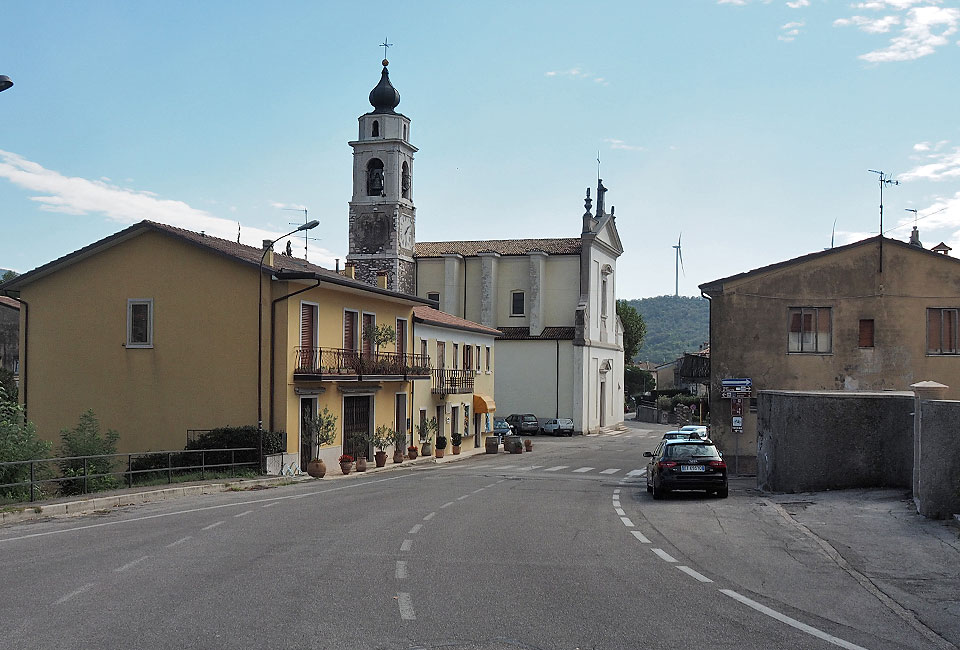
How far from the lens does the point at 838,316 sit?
2998 cm

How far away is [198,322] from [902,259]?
23353mm

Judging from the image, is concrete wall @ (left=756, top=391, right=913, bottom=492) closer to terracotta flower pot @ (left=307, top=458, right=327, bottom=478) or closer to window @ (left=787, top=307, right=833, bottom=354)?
window @ (left=787, top=307, right=833, bottom=354)

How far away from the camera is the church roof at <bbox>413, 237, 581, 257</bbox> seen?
7394 cm

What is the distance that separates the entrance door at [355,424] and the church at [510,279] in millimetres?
32342

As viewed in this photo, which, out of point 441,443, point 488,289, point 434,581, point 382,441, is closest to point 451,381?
point 441,443

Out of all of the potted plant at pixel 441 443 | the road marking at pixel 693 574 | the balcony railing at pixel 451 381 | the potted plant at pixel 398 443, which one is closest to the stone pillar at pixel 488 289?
the balcony railing at pixel 451 381

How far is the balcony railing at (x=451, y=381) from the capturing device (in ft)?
148

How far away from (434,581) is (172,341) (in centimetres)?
2314

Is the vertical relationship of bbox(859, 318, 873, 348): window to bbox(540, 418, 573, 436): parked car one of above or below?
above

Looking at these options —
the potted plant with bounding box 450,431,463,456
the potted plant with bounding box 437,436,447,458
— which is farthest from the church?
the potted plant with bounding box 437,436,447,458

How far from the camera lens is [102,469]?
22750mm

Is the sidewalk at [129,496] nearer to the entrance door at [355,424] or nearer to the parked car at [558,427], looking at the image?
the entrance door at [355,424]

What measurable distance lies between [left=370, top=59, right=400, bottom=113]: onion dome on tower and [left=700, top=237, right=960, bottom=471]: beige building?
41.9 metres

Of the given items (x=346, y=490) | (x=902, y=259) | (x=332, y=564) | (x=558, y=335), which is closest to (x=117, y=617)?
(x=332, y=564)
